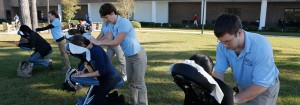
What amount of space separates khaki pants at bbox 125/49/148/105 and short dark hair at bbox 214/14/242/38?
2.34 metres

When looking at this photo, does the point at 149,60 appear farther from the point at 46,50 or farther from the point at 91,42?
the point at 91,42

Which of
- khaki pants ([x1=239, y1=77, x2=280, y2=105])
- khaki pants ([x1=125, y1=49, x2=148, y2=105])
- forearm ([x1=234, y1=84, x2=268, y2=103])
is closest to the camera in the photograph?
forearm ([x1=234, y1=84, x2=268, y2=103])

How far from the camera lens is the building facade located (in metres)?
29.2

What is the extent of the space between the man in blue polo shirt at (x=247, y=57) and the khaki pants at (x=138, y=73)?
1835 millimetres

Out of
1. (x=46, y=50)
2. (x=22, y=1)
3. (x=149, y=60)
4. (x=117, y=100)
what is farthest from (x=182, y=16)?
(x=117, y=100)

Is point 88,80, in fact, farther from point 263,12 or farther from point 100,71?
point 263,12

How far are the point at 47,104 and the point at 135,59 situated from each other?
6.19ft

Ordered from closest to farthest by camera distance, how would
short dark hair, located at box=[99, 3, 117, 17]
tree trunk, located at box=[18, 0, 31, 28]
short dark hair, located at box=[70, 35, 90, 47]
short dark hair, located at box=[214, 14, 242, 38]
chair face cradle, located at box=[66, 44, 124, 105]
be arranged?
short dark hair, located at box=[214, 14, 242, 38] < short dark hair, located at box=[70, 35, 90, 47] < chair face cradle, located at box=[66, 44, 124, 105] < short dark hair, located at box=[99, 3, 117, 17] < tree trunk, located at box=[18, 0, 31, 28]

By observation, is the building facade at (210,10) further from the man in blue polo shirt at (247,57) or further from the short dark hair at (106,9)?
the man in blue polo shirt at (247,57)

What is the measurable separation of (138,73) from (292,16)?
97.6 ft

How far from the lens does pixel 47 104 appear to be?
190 inches

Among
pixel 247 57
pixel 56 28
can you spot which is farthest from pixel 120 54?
pixel 247 57

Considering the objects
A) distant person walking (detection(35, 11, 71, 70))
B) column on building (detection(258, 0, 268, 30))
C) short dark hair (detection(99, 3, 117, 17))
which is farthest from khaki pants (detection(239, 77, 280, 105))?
column on building (detection(258, 0, 268, 30))

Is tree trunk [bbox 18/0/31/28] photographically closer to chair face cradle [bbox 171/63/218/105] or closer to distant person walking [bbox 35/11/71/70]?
distant person walking [bbox 35/11/71/70]
